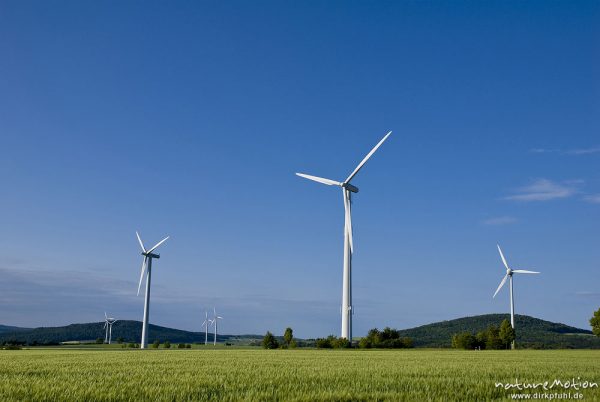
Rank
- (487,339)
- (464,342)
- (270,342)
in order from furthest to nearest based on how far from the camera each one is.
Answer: (487,339), (270,342), (464,342)

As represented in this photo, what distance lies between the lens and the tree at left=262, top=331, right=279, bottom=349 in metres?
120

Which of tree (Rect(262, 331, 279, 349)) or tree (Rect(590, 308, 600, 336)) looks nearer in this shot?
tree (Rect(262, 331, 279, 349))

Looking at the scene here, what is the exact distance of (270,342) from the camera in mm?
120500

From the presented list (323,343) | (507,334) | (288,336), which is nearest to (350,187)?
(323,343)

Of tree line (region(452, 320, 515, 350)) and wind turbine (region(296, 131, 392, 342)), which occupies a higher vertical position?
wind turbine (region(296, 131, 392, 342))

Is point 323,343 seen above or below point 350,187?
below

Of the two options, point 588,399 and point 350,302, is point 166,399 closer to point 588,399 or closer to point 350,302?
point 588,399

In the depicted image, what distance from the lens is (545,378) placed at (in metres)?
20.9

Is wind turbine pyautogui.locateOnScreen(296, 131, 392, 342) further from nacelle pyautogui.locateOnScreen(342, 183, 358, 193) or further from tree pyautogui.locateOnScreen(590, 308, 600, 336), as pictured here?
tree pyautogui.locateOnScreen(590, 308, 600, 336)

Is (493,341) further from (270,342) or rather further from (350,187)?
(350,187)

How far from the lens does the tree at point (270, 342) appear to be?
120188 mm

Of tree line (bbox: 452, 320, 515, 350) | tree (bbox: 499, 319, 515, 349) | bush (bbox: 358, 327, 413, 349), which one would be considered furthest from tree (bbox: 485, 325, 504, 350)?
bush (bbox: 358, 327, 413, 349)

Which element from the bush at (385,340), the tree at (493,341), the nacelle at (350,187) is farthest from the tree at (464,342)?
the nacelle at (350,187)

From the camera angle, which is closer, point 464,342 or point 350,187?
point 350,187
